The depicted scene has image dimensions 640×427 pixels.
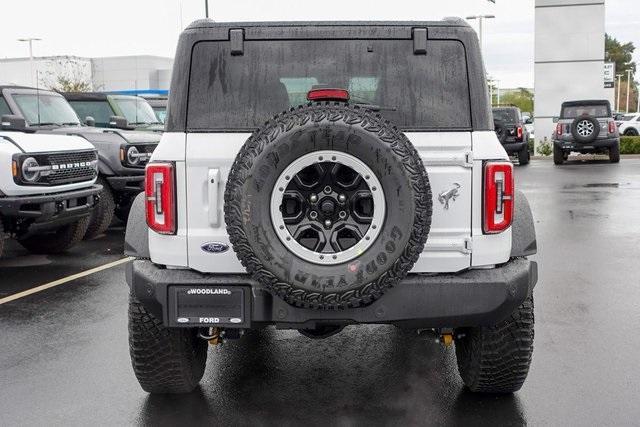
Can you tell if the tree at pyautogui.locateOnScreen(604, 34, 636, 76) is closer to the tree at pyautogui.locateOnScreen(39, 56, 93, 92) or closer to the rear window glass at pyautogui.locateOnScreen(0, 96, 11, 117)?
the tree at pyautogui.locateOnScreen(39, 56, 93, 92)

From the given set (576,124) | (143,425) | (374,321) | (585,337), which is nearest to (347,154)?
(374,321)

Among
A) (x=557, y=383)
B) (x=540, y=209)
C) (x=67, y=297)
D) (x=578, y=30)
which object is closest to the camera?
(x=557, y=383)

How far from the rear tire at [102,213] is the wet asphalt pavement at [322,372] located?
104 inches

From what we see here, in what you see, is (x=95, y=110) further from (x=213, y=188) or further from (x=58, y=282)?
(x=213, y=188)

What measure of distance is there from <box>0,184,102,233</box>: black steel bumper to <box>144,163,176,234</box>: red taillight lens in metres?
4.41

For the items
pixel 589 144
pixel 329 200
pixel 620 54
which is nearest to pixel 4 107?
pixel 329 200

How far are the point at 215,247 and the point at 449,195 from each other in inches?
45.6

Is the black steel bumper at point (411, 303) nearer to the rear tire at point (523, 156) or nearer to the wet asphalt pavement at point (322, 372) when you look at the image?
the wet asphalt pavement at point (322, 372)

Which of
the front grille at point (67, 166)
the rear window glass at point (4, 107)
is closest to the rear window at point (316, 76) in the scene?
the front grille at point (67, 166)

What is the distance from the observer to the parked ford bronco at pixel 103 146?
33.9 ft

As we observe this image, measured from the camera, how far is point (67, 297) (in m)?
7.16

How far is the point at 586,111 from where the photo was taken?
23.7m

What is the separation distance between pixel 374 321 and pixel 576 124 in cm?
2057

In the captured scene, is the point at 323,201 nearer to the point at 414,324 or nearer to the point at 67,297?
the point at 414,324
